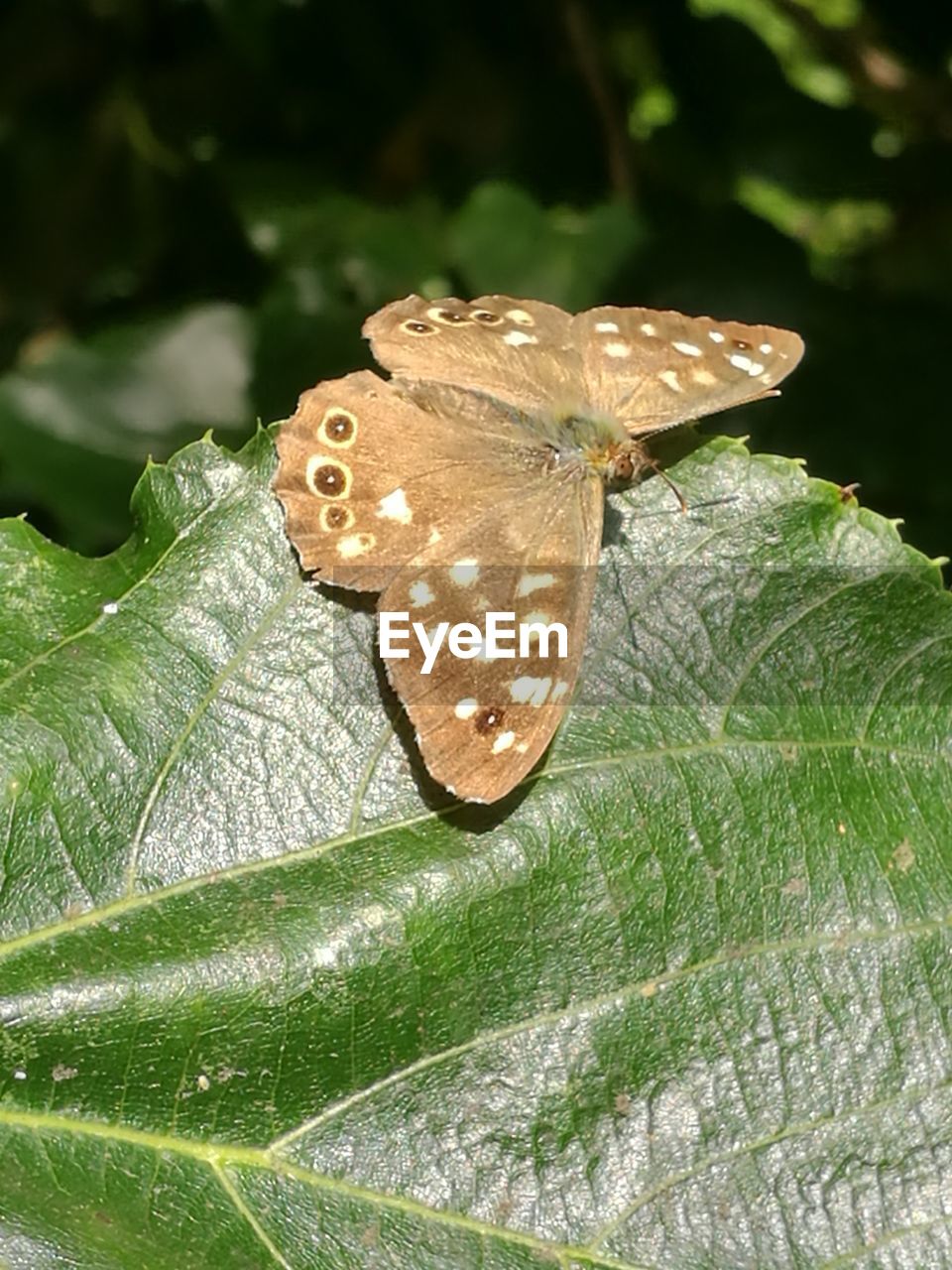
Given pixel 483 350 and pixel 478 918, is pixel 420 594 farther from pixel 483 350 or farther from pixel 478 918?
pixel 483 350

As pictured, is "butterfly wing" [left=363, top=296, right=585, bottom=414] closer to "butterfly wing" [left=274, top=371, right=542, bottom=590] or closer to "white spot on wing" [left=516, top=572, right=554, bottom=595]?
"butterfly wing" [left=274, top=371, right=542, bottom=590]

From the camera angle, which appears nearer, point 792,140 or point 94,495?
point 94,495

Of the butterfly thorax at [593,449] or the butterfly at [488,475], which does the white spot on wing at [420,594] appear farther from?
the butterfly thorax at [593,449]

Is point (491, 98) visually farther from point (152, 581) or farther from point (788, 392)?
point (152, 581)

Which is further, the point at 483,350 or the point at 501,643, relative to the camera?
the point at 483,350

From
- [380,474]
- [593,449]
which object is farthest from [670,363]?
[380,474]

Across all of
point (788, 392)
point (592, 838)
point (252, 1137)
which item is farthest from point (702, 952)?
point (788, 392)

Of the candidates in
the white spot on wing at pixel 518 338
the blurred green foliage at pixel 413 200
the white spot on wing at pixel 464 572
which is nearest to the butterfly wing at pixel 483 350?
the white spot on wing at pixel 518 338
